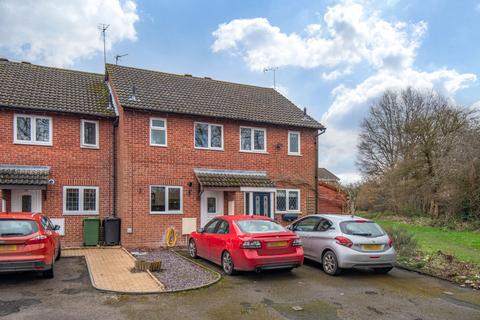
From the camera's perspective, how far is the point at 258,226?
9.40m

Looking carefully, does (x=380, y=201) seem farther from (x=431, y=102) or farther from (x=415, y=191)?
(x=431, y=102)

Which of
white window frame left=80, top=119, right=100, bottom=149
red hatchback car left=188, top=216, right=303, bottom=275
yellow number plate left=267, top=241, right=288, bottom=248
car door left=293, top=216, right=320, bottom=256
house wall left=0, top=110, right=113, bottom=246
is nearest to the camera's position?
red hatchback car left=188, top=216, right=303, bottom=275

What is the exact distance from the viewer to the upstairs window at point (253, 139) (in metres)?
16.4

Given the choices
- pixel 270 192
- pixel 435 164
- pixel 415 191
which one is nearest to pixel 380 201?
pixel 415 191

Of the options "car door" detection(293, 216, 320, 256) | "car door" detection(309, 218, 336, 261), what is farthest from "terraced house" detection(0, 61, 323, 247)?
"car door" detection(309, 218, 336, 261)

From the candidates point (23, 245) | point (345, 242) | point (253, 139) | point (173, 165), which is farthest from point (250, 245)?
point (253, 139)

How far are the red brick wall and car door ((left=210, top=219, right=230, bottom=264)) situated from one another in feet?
35.7

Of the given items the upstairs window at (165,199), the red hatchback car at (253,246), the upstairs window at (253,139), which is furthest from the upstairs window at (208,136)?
the red hatchback car at (253,246)

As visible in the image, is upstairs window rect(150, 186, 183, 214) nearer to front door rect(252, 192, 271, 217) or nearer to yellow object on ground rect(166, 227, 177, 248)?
yellow object on ground rect(166, 227, 177, 248)

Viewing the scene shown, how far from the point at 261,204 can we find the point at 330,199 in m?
5.82

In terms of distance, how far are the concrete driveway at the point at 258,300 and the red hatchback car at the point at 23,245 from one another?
1.41 ft

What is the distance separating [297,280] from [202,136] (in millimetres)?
8186

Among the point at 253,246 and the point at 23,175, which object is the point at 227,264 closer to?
the point at 253,246

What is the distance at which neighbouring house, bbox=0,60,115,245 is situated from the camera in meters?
13.3
